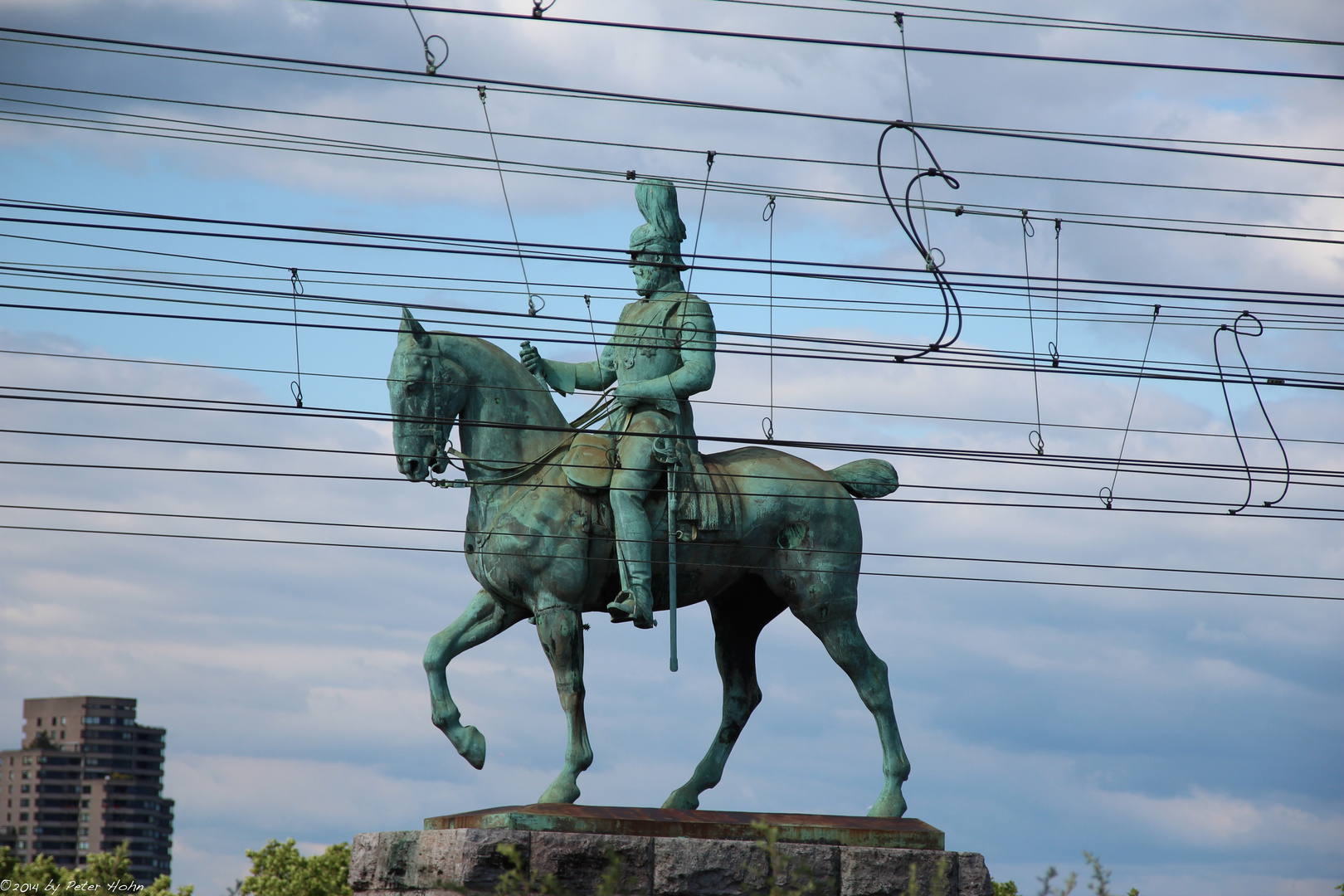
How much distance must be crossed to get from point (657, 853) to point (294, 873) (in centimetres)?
727

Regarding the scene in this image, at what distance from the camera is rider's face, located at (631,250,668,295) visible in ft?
47.3

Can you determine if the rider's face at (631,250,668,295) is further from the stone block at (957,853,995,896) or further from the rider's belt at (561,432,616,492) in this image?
the stone block at (957,853,995,896)

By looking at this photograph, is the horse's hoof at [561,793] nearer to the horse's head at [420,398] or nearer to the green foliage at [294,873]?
the horse's head at [420,398]

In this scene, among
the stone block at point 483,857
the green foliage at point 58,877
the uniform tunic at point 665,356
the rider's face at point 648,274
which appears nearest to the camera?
the stone block at point 483,857

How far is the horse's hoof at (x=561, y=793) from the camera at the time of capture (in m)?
12.9

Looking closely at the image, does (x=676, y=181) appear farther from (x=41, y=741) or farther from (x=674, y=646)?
(x=41, y=741)

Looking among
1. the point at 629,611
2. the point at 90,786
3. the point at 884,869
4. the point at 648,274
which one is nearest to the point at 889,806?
the point at 884,869

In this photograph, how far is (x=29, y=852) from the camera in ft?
157

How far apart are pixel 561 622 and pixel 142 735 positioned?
39.6m

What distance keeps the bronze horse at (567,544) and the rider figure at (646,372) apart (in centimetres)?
31

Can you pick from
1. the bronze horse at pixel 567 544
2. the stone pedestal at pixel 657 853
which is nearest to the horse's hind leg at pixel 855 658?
the bronze horse at pixel 567 544

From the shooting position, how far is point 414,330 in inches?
532

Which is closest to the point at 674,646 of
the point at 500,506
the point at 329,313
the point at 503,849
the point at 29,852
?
the point at 500,506

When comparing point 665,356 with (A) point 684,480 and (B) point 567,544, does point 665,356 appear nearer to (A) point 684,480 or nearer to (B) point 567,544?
(A) point 684,480
